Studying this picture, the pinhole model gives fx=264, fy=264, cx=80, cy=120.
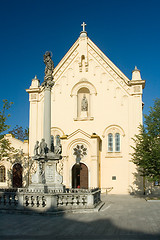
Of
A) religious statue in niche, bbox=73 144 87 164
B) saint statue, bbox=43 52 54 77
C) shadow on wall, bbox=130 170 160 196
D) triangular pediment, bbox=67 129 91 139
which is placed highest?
saint statue, bbox=43 52 54 77

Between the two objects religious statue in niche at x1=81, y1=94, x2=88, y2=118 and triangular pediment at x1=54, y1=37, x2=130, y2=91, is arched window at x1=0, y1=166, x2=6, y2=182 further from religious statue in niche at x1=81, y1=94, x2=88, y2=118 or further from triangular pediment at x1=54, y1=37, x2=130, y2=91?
triangular pediment at x1=54, y1=37, x2=130, y2=91

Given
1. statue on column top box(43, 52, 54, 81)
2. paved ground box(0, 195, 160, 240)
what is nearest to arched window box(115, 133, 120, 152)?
statue on column top box(43, 52, 54, 81)

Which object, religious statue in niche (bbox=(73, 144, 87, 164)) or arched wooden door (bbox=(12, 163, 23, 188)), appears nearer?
Answer: religious statue in niche (bbox=(73, 144, 87, 164))

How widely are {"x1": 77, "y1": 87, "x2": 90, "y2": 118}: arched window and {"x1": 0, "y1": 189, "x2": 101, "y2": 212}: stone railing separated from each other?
53.0ft

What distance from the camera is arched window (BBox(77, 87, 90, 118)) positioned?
1174 inches

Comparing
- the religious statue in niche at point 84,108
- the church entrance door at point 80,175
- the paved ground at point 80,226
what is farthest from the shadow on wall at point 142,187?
the paved ground at point 80,226

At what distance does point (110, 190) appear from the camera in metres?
27.3

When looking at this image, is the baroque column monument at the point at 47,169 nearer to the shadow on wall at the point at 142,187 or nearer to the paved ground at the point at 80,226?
the paved ground at the point at 80,226

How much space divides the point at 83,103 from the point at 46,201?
17.9 meters

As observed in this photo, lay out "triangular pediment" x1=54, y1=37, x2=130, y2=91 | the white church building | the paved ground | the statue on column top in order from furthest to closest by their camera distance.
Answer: "triangular pediment" x1=54, y1=37, x2=130, y2=91
the white church building
the statue on column top
the paved ground

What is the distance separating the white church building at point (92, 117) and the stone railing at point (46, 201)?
12.3 metres

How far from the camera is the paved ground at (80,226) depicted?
9.00 metres

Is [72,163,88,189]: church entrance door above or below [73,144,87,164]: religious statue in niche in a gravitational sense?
below

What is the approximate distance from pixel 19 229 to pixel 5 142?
1886cm
